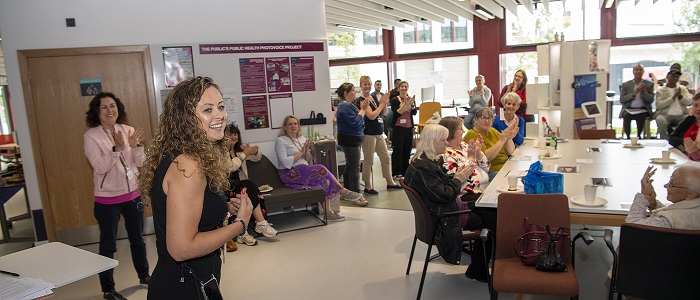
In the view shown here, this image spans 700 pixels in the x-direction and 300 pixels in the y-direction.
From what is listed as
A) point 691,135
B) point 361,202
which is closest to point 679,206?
point 691,135

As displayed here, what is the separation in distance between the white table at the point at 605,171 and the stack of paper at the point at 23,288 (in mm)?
2470

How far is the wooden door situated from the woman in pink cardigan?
152 cm

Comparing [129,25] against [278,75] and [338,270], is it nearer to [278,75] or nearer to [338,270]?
[278,75]

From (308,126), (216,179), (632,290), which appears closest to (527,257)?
(632,290)

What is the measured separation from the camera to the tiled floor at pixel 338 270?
377 cm

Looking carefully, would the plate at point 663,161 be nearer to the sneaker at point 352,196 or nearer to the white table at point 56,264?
the sneaker at point 352,196

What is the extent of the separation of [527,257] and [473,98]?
695cm

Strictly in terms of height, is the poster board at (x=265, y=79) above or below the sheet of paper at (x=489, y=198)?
above

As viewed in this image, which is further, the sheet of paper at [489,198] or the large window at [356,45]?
the large window at [356,45]

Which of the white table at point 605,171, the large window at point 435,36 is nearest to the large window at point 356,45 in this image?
the large window at point 435,36

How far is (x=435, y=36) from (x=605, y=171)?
934 cm

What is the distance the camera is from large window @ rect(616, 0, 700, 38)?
32.7ft

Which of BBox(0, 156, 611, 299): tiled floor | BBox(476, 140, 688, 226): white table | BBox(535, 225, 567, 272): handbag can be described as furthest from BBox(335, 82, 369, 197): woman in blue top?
BBox(535, 225, 567, 272): handbag

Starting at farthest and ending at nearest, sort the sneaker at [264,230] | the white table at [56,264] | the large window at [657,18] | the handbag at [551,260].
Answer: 1. the large window at [657,18]
2. the sneaker at [264,230]
3. the handbag at [551,260]
4. the white table at [56,264]
